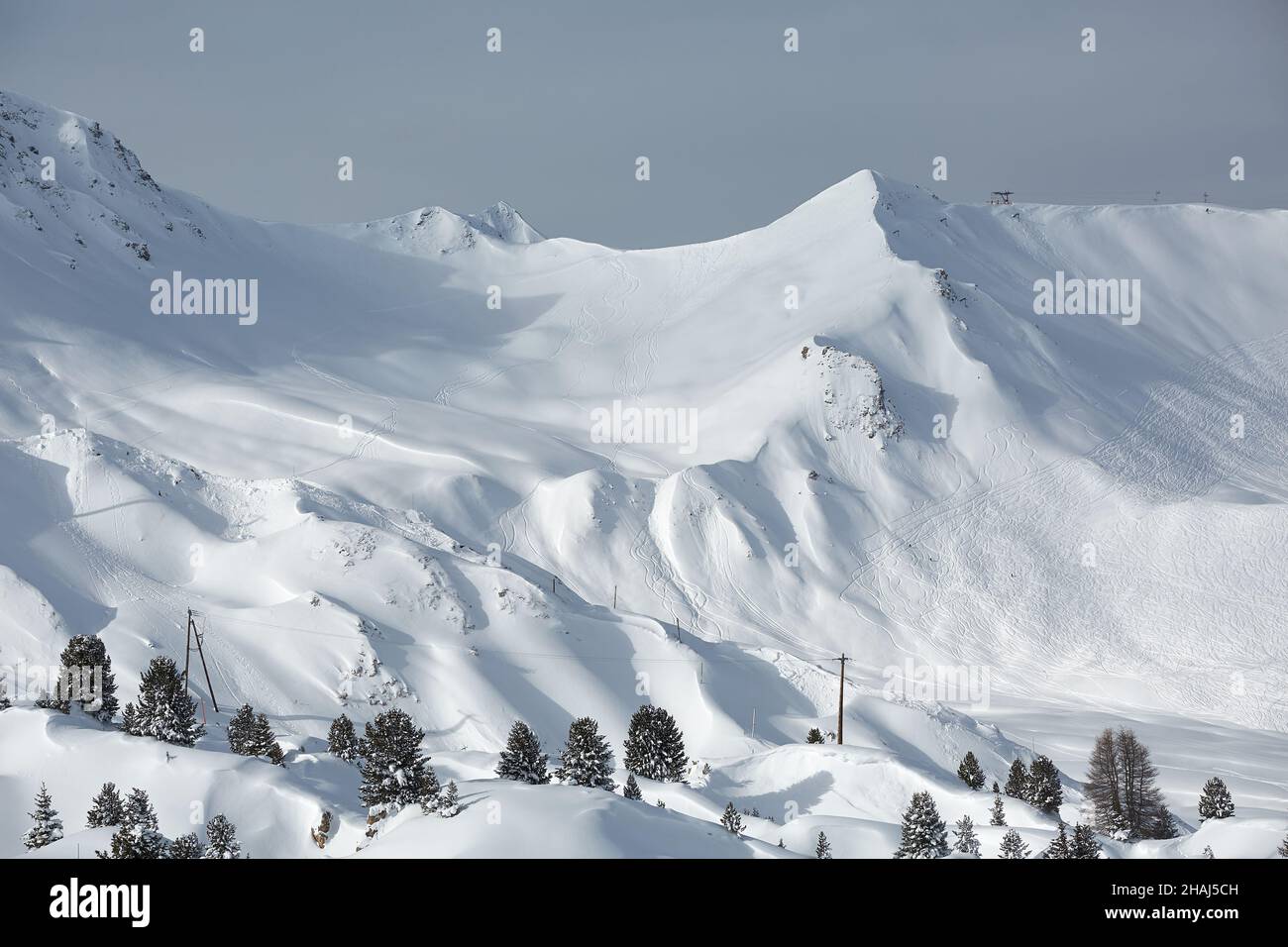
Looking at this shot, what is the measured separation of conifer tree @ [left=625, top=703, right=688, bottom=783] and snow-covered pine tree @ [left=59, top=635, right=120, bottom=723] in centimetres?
1941

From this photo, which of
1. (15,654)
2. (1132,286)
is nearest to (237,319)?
(15,654)

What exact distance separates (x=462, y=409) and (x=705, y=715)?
63.3 m

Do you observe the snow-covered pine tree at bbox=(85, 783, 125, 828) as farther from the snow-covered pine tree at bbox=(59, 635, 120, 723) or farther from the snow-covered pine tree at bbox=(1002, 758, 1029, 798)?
the snow-covered pine tree at bbox=(1002, 758, 1029, 798)

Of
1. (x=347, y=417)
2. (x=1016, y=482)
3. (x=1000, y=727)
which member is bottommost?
(x=1000, y=727)

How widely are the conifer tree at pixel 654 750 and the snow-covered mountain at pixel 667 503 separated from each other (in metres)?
1.60

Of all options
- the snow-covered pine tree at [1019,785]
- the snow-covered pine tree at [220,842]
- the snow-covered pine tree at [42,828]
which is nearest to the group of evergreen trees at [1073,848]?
the snow-covered pine tree at [1019,785]

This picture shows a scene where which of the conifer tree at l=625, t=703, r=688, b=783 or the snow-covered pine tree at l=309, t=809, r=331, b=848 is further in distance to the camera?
the conifer tree at l=625, t=703, r=688, b=783

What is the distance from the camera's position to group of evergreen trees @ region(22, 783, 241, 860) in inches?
983

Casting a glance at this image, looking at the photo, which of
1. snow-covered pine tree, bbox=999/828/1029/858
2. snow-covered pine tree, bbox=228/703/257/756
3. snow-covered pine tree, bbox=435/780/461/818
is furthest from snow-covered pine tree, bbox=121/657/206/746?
snow-covered pine tree, bbox=999/828/1029/858

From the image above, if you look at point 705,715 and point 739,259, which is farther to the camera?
point 739,259

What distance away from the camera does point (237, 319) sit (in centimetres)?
13225

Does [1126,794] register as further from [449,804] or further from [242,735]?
[242,735]

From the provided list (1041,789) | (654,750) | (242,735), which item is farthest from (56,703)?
(1041,789)
